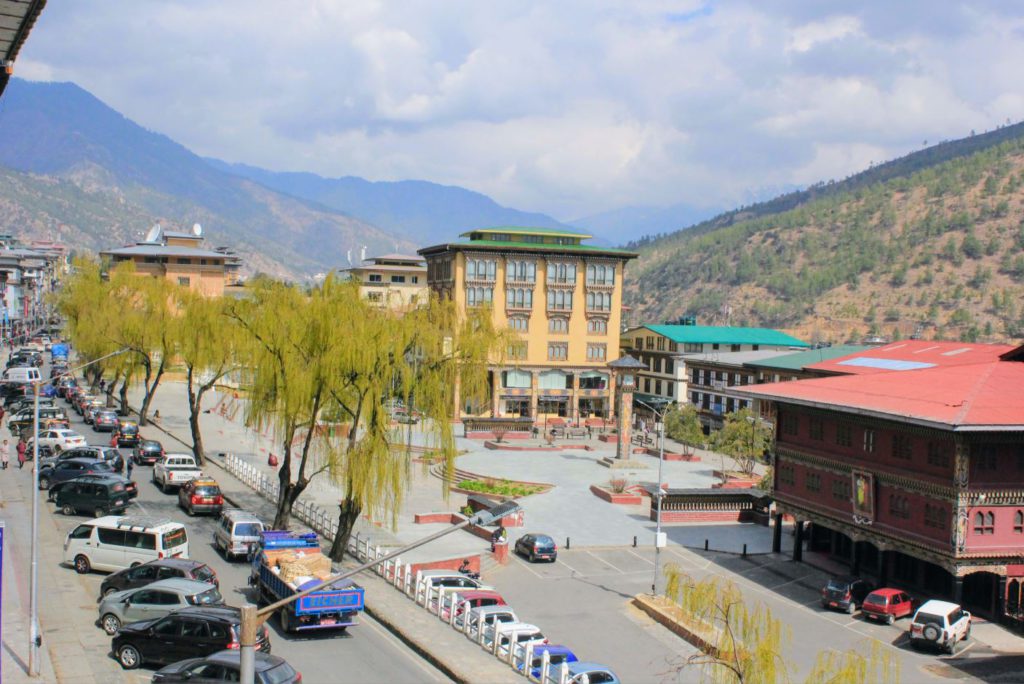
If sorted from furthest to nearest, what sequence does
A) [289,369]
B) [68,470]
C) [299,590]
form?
[68,470] → [289,369] → [299,590]

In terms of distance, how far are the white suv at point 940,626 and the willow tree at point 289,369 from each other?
70.0 ft

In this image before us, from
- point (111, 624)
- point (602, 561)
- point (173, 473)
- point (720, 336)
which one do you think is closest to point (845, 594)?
point (602, 561)

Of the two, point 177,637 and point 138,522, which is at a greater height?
point 138,522

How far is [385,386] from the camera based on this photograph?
34656mm

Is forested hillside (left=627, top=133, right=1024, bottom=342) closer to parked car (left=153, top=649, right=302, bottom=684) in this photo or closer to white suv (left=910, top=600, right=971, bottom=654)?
white suv (left=910, top=600, right=971, bottom=654)

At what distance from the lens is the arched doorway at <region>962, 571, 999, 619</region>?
113ft

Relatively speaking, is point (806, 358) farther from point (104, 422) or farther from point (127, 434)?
point (104, 422)

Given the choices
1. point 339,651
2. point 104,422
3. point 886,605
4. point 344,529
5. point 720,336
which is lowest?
point 886,605

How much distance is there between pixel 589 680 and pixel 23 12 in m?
18.7

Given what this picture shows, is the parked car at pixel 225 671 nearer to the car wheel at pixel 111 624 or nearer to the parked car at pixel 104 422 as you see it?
the car wheel at pixel 111 624

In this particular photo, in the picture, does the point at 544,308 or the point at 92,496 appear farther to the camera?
the point at 544,308

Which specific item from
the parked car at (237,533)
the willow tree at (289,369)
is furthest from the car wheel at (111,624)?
the willow tree at (289,369)

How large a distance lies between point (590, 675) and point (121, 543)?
53.2ft

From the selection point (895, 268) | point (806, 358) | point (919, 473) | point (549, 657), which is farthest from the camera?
point (895, 268)
